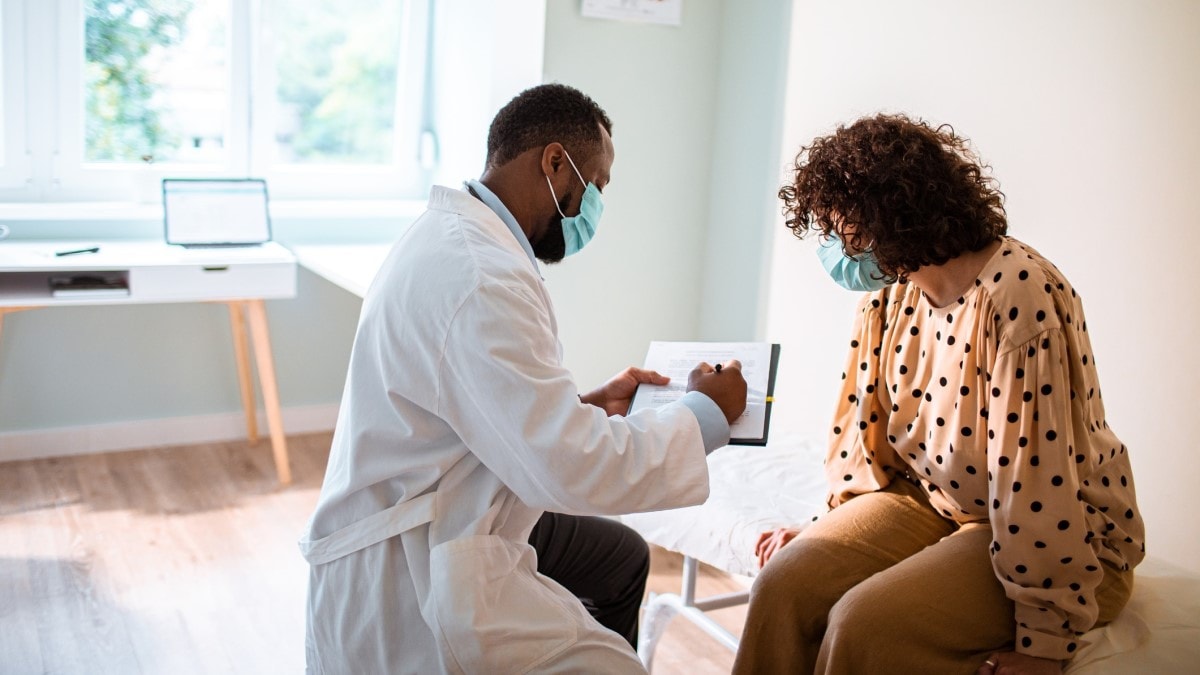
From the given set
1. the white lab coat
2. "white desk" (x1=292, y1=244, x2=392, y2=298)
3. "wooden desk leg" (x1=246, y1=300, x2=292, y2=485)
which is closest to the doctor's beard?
the white lab coat

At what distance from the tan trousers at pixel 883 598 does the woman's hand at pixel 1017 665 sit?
0.06ft

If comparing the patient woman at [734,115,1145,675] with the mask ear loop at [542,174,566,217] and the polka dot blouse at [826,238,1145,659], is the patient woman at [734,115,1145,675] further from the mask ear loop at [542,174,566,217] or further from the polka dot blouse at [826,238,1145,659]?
the mask ear loop at [542,174,566,217]

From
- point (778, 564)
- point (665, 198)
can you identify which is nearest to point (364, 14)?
point (665, 198)

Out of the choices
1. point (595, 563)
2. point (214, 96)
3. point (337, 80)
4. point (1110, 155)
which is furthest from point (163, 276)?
point (1110, 155)

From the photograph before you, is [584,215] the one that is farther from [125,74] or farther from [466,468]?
[125,74]

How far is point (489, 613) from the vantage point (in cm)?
141

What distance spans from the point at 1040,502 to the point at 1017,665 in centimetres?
22

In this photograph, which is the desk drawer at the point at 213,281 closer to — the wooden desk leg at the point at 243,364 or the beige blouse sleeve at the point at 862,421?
the wooden desk leg at the point at 243,364

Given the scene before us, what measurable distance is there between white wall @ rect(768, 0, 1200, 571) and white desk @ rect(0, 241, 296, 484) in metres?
1.85

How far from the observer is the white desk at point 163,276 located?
2996 millimetres

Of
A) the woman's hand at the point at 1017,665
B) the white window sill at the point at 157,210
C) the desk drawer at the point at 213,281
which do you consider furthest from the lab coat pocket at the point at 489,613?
the white window sill at the point at 157,210

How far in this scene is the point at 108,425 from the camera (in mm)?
3627

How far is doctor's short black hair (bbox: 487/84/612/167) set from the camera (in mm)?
1624

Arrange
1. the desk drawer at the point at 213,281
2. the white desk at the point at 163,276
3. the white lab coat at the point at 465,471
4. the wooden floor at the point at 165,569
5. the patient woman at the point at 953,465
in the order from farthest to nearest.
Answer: the desk drawer at the point at 213,281 → the white desk at the point at 163,276 → the wooden floor at the point at 165,569 → the patient woman at the point at 953,465 → the white lab coat at the point at 465,471
